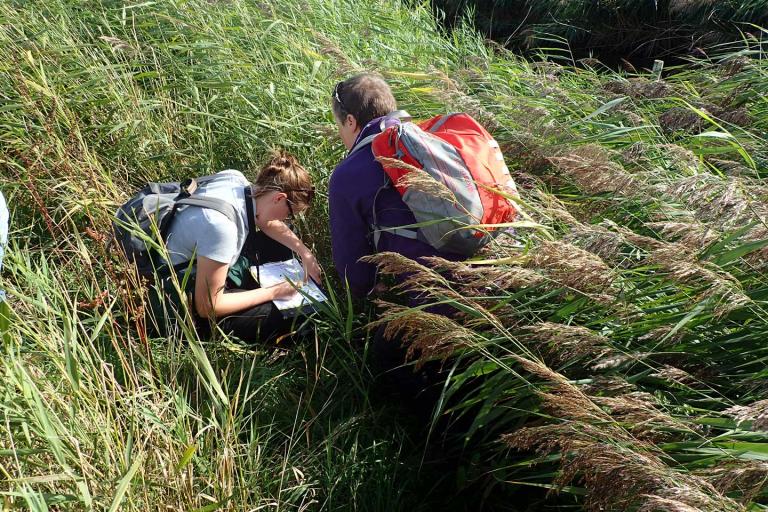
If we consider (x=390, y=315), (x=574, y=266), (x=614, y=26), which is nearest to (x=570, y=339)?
(x=574, y=266)

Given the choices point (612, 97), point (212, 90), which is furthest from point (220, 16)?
point (612, 97)

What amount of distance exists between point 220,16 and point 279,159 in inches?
72.7

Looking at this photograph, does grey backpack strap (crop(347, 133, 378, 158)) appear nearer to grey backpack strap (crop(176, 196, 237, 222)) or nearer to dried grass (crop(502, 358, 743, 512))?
grey backpack strap (crop(176, 196, 237, 222))

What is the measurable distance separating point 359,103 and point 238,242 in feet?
2.22

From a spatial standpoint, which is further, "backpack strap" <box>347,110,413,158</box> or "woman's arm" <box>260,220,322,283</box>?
"woman's arm" <box>260,220,322,283</box>

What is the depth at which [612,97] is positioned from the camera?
4004 mm

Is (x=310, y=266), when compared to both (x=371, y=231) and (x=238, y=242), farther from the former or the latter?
(x=371, y=231)

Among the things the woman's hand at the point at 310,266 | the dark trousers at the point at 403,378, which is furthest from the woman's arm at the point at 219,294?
the dark trousers at the point at 403,378

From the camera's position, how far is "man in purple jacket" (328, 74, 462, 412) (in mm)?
2729

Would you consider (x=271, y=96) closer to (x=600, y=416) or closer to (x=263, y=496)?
(x=263, y=496)

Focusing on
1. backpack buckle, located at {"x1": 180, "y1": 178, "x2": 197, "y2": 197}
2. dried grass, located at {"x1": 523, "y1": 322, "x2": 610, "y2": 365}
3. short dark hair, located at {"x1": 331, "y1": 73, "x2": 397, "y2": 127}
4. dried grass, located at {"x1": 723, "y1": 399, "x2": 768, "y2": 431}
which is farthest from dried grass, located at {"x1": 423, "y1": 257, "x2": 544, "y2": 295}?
backpack buckle, located at {"x1": 180, "y1": 178, "x2": 197, "y2": 197}

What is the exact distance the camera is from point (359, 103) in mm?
3055

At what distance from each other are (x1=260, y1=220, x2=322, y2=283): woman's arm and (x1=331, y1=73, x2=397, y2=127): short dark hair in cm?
47

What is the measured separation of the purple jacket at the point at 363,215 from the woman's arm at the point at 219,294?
432mm
